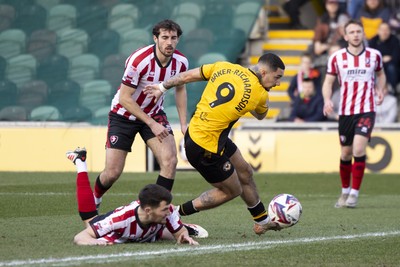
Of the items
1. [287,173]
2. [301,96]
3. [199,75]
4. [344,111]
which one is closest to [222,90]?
[199,75]

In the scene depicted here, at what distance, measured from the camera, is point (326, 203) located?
511 inches

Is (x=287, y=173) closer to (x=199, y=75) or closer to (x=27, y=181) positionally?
(x=27, y=181)

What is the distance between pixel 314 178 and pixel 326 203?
382 cm

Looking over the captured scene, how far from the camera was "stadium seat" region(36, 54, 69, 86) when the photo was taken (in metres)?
20.1

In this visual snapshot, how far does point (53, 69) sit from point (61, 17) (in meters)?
1.38

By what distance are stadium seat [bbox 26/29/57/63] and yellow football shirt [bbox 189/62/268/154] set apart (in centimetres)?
1214

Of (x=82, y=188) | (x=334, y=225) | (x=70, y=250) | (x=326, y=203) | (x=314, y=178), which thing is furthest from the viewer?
(x=314, y=178)

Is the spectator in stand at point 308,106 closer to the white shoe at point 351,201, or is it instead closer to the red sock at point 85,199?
the white shoe at point 351,201

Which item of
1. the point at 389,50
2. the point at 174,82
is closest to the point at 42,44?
the point at 389,50

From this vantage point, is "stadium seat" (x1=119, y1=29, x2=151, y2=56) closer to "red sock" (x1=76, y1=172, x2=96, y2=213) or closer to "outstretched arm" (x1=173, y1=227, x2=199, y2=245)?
"red sock" (x1=76, y1=172, x2=96, y2=213)

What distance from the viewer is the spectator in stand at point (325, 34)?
20312 mm

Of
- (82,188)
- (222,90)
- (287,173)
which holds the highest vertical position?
(222,90)

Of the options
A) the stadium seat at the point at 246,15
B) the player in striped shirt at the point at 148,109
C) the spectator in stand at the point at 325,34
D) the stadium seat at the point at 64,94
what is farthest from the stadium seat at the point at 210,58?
the player in striped shirt at the point at 148,109

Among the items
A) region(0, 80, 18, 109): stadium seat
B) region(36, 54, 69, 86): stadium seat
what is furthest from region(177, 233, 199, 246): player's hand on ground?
region(36, 54, 69, 86): stadium seat
